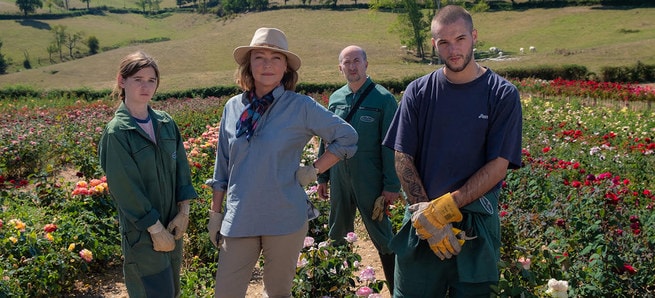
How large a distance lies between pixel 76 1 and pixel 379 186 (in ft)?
406

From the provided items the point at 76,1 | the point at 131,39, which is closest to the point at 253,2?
the point at 131,39

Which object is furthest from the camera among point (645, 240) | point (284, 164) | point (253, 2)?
point (253, 2)

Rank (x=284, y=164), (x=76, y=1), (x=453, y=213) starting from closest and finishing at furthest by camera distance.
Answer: (x=453, y=213), (x=284, y=164), (x=76, y=1)

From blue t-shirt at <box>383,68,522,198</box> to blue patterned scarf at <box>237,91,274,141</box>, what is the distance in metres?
0.71

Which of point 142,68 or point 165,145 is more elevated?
point 142,68

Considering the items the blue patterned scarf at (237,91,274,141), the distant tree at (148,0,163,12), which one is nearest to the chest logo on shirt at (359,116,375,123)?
the blue patterned scarf at (237,91,274,141)

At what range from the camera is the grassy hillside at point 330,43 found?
33500mm

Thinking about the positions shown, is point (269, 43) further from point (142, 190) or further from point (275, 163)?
point (142, 190)

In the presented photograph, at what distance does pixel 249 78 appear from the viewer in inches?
123

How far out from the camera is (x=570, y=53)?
1470 inches

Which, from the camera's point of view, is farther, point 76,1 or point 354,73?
point 76,1

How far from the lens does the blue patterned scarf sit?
2.88m

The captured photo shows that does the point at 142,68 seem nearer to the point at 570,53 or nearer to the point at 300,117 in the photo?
the point at 300,117

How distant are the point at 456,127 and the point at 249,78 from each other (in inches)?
46.5
